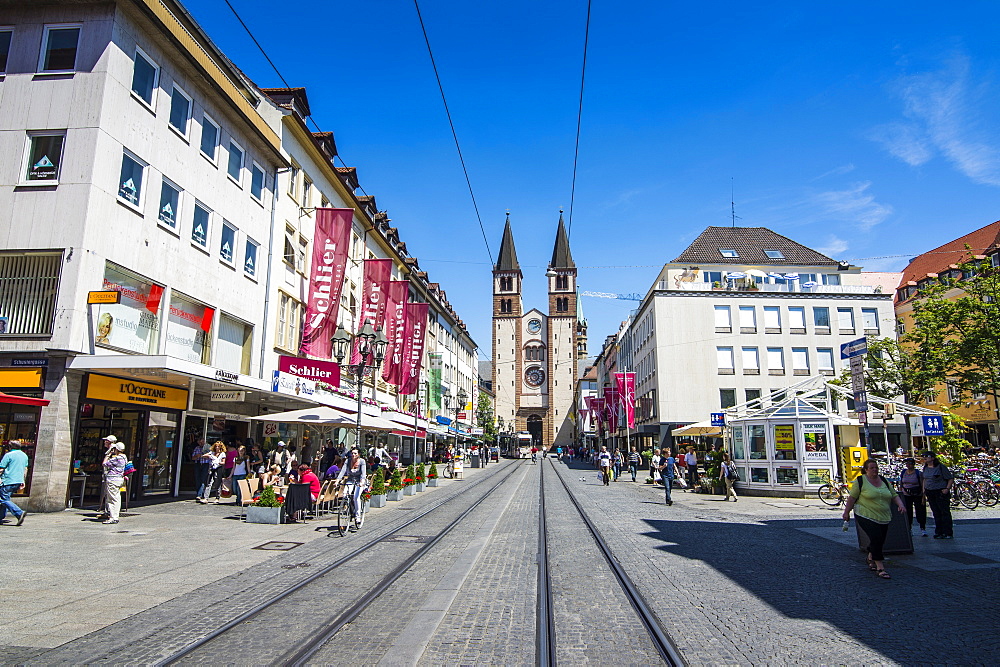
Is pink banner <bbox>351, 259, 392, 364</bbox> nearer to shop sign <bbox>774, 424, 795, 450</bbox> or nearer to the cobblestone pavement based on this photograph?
shop sign <bbox>774, 424, 795, 450</bbox>

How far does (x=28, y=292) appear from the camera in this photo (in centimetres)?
1437

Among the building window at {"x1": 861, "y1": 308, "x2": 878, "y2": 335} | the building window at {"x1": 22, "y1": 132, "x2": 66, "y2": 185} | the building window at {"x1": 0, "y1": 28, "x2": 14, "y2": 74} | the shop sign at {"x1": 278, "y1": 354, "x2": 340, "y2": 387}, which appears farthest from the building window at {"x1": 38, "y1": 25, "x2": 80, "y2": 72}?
the building window at {"x1": 861, "y1": 308, "x2": 878, "y2": 335}

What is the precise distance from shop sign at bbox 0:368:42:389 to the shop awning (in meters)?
0.27

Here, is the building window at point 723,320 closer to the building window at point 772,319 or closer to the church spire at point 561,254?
the building window at point 772,319

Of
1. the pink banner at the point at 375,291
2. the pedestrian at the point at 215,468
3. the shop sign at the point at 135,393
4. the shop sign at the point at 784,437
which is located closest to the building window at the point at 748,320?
the shop sign at the point at 784,437

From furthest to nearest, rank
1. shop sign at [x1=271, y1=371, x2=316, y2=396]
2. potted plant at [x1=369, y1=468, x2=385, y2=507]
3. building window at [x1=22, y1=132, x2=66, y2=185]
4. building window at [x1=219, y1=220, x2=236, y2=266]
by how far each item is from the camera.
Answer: shop sign at [x1=271, y1=371, x2=316, y2=396] → building window at [x1=219, y1=220, x2=236, y2=266] → potted plant at [x1=369, y1=468, x2=385, y2=507] → building window at [x1=22, y1=132, x2=66, y2=185]

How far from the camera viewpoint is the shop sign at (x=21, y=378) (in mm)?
13750

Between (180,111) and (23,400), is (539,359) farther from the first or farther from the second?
(23,400)

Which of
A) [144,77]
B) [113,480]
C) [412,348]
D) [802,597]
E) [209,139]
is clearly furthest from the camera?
[412,348]

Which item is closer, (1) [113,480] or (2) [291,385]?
(1) [113,480]

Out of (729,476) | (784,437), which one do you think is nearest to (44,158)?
(729,476)

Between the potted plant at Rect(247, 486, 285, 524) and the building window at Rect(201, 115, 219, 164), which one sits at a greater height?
the building window at Rect(201, 115, 219, 164)

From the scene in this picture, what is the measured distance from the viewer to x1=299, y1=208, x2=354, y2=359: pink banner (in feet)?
82.0

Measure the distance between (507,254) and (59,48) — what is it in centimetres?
10206
